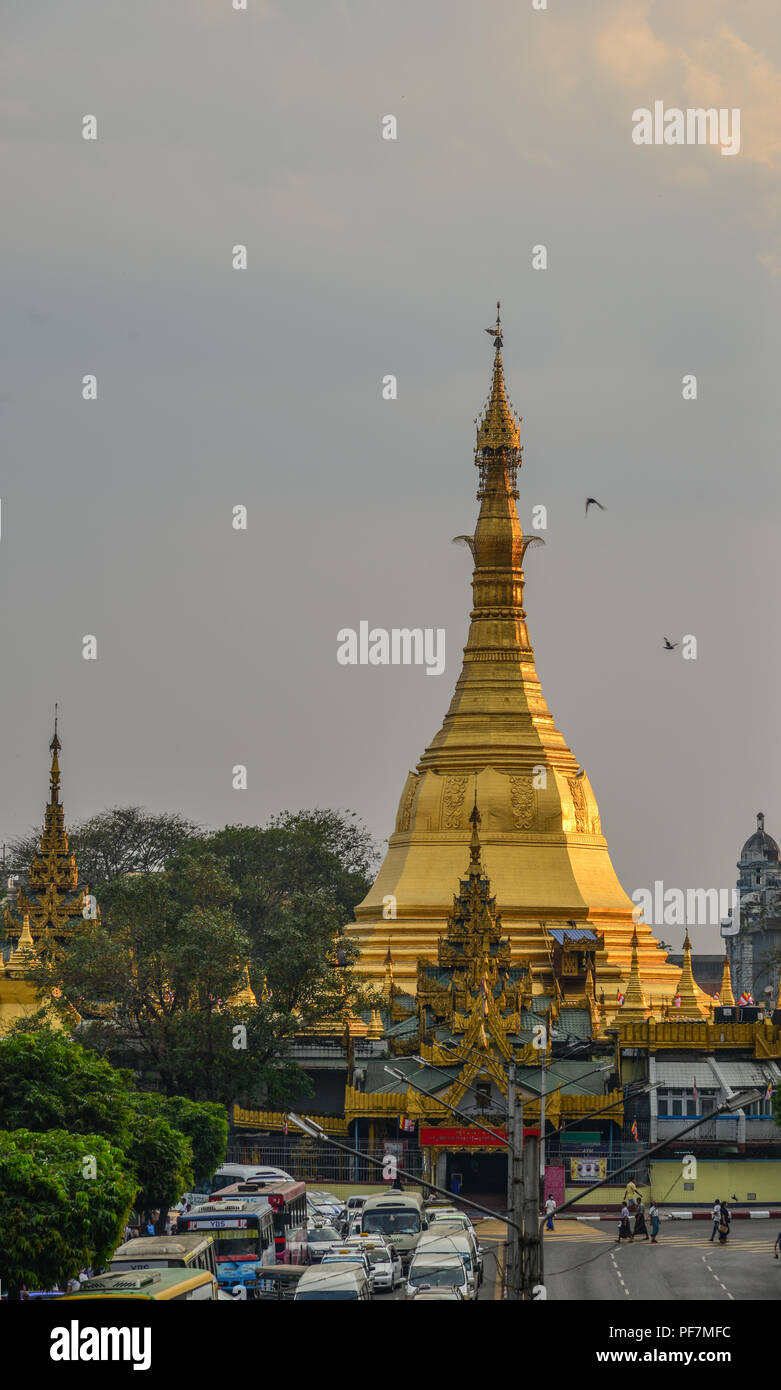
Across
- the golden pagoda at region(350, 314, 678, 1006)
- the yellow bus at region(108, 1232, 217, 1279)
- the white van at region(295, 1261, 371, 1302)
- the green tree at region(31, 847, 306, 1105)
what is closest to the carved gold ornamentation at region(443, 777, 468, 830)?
the golden pagoda at region(350, 314, 678, 1006)

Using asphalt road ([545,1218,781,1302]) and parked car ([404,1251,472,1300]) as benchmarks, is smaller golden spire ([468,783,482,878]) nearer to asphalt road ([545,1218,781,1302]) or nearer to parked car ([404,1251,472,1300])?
asphalt road ([545,1218,781,1302])

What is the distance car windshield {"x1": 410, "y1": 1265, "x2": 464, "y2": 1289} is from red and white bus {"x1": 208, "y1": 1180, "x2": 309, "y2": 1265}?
8552mm

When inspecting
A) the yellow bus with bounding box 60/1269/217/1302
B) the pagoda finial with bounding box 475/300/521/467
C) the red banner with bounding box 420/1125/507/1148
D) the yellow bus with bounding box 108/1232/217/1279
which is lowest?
the yellow bus with bounding box 60/1269/217/1302

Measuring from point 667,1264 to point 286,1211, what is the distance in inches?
344

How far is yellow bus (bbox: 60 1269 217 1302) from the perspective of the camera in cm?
3950

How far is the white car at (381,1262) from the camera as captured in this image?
51.2m

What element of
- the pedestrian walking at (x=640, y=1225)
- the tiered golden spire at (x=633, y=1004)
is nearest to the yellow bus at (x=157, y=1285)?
the pedestrian walking at (x=640, y=1225)

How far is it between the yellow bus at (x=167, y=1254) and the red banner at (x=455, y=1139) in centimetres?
2313

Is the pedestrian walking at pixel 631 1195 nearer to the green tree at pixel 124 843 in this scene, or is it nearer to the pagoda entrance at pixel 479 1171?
the pagoda entrance at pixel 479 1171

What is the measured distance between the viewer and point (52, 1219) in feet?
150

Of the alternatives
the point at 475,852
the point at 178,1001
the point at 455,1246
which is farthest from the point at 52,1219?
the point at 475,852

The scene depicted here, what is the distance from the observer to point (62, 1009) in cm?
7562

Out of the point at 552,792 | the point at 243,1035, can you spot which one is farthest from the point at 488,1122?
the point at 552,792
